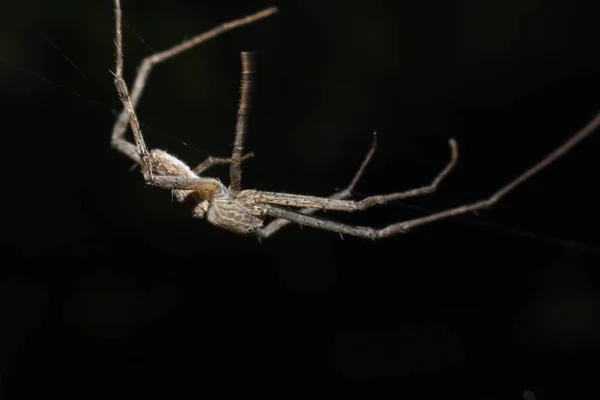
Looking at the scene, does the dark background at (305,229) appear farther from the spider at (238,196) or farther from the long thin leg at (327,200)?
the long thin leg at (327,200)

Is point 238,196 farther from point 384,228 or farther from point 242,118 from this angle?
point 384,228

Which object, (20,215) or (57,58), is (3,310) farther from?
(57,58)

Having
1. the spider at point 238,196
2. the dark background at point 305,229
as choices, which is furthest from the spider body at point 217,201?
the dark background at point 305,229

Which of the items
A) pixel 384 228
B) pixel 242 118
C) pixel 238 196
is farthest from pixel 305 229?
pixel 242 118

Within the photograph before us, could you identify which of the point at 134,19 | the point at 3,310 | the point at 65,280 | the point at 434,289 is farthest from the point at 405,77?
the point at 3,310

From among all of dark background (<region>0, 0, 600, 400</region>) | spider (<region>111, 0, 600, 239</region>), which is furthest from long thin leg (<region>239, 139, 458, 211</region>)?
dark background (<region>0, 0, 600, 400</region>)
